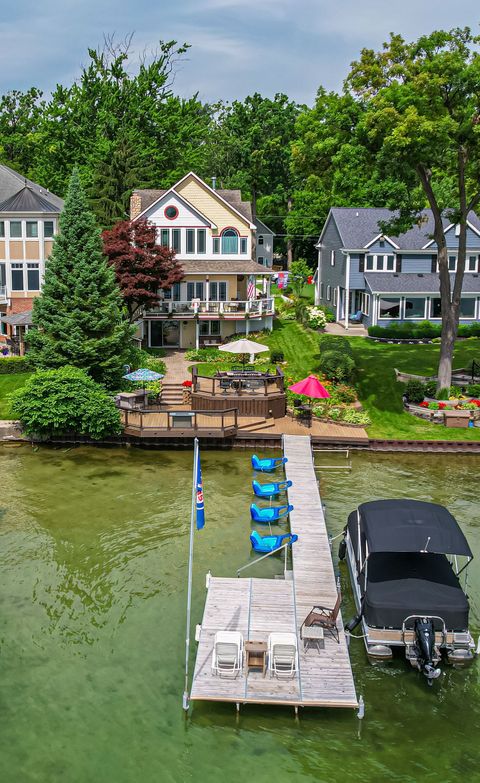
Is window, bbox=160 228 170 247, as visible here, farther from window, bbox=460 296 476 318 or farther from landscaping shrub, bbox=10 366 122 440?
window, bbox=460 296 476 318

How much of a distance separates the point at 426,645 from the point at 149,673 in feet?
20.3

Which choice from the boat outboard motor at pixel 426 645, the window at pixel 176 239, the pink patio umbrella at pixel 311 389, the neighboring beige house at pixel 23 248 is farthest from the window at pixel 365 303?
the boat outboard motor at pixel 426 645

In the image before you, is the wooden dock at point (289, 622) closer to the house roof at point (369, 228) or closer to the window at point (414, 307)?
the window at point (414, 307)

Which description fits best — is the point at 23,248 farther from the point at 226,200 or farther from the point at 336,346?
the point at 336,346

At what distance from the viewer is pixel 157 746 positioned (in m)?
14.5

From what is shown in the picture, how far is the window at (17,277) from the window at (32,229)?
6.49ft

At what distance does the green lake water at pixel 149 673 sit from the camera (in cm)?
1419

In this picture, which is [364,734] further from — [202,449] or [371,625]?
[202,449]

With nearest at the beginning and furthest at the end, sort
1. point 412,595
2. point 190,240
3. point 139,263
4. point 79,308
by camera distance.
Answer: point 412,595 → point 79,308 → point 139,263 → point 190,240

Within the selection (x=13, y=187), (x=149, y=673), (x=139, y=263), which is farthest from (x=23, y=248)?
(x=149, y=673)

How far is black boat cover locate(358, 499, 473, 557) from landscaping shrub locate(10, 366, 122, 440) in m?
15.7

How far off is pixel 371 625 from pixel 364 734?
116 inches

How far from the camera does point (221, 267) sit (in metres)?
48.8

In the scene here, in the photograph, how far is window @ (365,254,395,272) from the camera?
5250 centimetres
